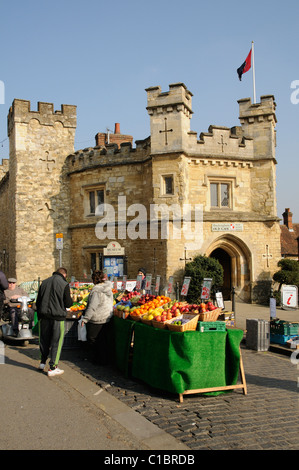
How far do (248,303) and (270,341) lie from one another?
8183 millimetres

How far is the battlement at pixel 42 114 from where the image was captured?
20.9 meters

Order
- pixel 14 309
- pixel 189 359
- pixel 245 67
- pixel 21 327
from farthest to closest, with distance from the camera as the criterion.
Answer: pixel 245 67, pixel 14 309, pixel 21 327, pixel 189 359

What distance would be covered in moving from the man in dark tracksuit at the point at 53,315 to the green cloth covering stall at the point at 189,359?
5.19 feet

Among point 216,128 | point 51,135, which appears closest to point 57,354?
point 216,128

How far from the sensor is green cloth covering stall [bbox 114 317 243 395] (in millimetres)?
6188

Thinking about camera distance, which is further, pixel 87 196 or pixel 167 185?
pixel 87 196

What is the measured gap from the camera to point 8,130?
73.4 ft

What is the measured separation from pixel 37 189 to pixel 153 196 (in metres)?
6.66

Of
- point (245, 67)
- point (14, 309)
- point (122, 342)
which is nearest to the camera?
point (122, 342)

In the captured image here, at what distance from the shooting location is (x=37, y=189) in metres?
21.0

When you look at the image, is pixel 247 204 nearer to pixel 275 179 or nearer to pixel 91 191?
pixel 275 179

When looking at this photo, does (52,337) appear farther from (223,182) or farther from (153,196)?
(223,182)

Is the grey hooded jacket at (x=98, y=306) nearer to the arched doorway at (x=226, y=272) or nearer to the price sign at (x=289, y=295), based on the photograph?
the price sign at (x=289, y=295)

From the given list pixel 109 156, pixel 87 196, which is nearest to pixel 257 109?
pixel 109 156
